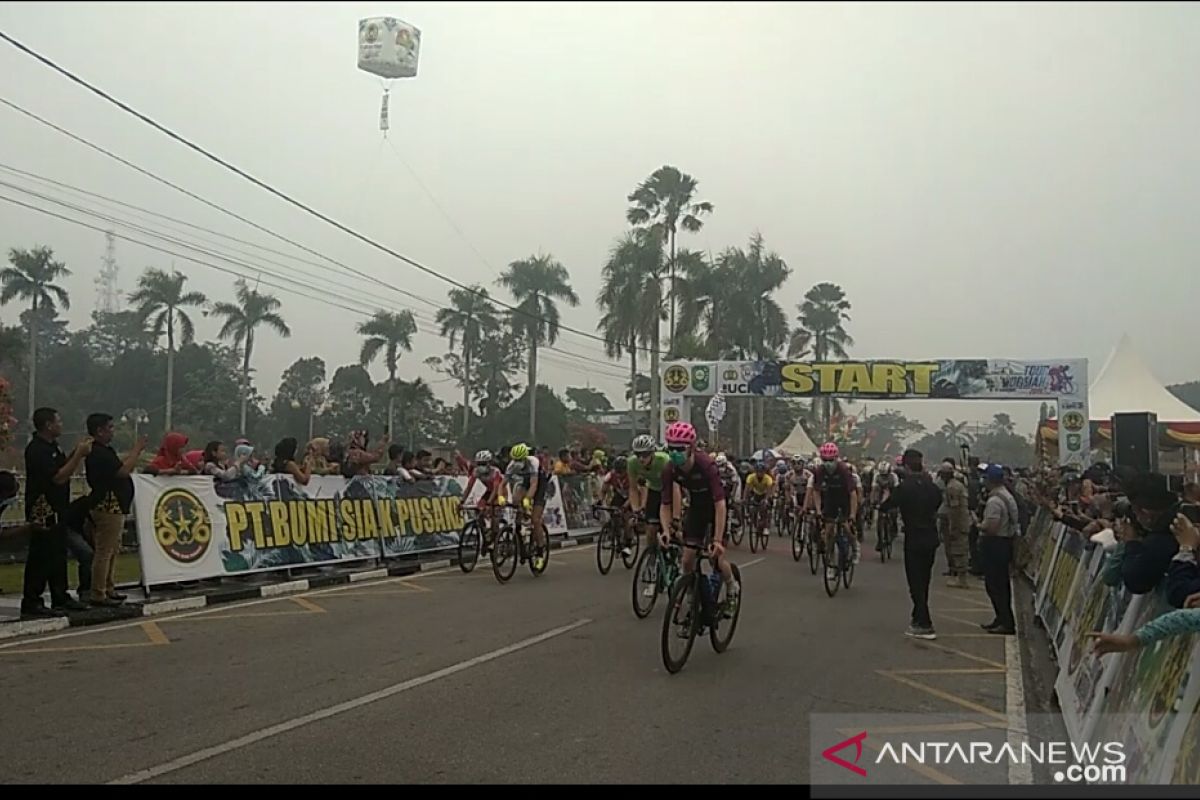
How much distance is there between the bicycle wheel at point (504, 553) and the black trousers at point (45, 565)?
18.4 feet

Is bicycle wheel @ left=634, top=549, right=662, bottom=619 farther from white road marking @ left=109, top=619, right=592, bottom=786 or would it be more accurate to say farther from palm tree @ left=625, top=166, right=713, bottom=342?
palm tree @ left=625, top=166, right=713, bottom=342

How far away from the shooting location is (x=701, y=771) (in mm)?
5727

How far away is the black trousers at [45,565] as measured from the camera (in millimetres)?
10445

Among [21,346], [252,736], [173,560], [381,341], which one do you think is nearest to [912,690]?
[252,736]

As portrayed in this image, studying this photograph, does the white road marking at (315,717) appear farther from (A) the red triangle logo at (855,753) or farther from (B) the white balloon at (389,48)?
(B) the white balloon at (389,48)

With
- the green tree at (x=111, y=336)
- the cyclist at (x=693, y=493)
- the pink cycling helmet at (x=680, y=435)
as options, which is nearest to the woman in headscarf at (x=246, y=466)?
the cyclist at (x=693, y=493)

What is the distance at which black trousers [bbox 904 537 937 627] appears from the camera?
11.0m

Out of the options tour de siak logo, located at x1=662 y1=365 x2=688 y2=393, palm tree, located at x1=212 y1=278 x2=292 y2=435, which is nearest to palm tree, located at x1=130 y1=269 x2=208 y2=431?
palm tree, located at x1=212 y1=278 x2=292 y2=435

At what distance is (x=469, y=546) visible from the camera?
15.9m

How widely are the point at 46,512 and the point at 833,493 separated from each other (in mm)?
9892

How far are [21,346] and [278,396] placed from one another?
2031 cm

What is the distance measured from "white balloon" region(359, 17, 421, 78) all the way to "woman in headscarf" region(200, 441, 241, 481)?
11492mm

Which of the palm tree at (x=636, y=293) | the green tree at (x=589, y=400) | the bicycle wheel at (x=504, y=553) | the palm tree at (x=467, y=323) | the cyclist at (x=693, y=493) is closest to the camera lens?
the cyclist at (x=693, y=493)

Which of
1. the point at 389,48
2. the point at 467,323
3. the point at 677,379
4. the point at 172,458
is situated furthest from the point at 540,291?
the point at 172,458
